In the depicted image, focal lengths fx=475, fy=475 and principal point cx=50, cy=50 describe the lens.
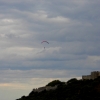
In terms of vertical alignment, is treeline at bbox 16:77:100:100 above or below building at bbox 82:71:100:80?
below

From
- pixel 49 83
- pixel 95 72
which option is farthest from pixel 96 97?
pixel 49 83

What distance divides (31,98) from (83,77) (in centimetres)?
1025

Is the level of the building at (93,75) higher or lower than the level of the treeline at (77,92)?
higher

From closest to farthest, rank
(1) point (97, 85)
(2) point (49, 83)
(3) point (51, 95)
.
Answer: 1. (1) point (97, 85)
2. (3) point (51, 95)
3. (2) point (49, 83)

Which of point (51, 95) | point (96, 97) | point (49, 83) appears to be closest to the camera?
point (96, 97)

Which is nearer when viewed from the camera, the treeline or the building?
the treeline

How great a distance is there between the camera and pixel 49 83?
4247 inches

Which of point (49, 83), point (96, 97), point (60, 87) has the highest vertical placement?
point (49, 83)

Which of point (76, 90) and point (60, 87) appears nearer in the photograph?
point (76, 90)

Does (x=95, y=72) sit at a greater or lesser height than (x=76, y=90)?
greater

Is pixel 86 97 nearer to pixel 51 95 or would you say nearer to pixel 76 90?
pixel 76 90

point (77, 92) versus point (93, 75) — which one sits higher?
point (93, 75)

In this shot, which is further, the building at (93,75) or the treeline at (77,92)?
the building at (93,75)

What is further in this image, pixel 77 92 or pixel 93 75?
pixel 93 75
